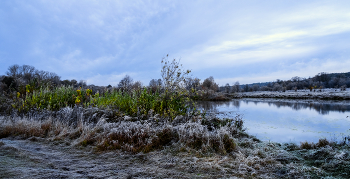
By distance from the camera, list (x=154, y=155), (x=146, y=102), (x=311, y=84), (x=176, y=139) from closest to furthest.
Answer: (x=154, y=155), (x=176, y=139), (x=146, y=102), (x=311, y=84)

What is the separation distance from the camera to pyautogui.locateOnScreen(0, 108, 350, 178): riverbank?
3129 millimetres

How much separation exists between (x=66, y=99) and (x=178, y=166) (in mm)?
6977

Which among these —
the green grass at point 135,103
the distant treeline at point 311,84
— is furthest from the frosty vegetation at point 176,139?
the distant treeline at point 311,84

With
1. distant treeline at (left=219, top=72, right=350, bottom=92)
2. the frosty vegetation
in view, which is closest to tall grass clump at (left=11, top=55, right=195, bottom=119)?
the frosty vegetation

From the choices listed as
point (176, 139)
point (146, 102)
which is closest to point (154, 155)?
point (176, 139)

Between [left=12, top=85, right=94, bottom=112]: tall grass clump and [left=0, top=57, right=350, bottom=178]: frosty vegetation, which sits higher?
[left=12, top=85, right=94, bottom=112]: tall grass clump

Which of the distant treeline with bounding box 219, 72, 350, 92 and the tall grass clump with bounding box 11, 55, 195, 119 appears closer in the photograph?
the tall grass clump with bounding box 11, 55, 195, 119

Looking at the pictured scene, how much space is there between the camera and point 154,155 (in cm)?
408

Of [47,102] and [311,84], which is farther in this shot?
[311,84]

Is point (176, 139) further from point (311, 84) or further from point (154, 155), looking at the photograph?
point (311, 84)

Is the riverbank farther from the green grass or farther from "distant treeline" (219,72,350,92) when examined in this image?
"distant treeline" (219,72,350,92)

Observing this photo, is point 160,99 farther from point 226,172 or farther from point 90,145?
point 226,172

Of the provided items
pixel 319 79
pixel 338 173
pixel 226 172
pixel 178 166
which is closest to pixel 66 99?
pixel 178 166

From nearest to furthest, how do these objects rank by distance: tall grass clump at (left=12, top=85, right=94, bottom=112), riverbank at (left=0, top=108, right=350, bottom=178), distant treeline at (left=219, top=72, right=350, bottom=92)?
riverbank at (left=0, top=108, right=350, bottom=178) < tall grass clump at (left=12, top=85, right=94, bottom=112) < distant treeline at (left=219, top=72, right=350, bottom=92)
